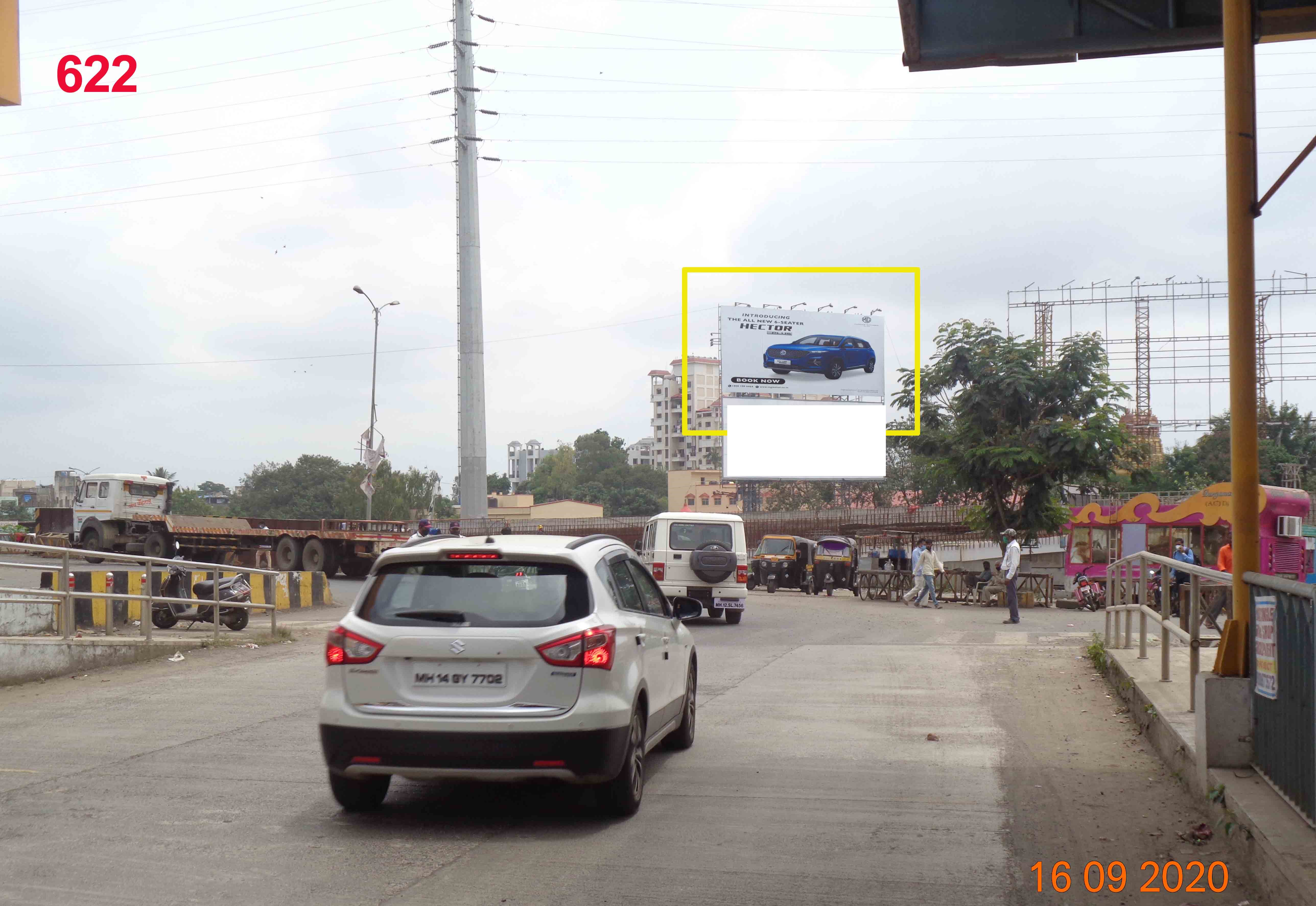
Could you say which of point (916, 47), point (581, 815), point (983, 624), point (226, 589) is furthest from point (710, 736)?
point (983, 624)

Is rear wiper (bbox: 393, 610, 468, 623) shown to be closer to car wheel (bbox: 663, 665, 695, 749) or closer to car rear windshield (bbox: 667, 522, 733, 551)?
car wheel (bbox: 663, 665, 695, 749)

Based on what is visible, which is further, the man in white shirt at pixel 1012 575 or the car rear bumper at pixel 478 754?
the man in white shirt at pixel 1012 575

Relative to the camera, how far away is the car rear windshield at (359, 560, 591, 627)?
629 cm

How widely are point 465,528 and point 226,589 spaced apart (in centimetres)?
2252

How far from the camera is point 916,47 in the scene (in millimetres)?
9891

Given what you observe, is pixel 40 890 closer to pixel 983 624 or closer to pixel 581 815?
pixel 581 815

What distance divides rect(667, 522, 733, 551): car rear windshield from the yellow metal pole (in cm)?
1442

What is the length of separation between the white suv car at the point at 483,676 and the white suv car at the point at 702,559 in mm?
13894

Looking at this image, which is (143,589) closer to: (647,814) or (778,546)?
(647,814)

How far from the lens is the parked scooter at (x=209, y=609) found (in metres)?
17.5

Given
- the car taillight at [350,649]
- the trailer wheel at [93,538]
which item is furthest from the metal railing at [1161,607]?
the trailer wheel at [93,538]

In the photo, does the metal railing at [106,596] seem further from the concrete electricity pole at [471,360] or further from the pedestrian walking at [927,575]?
the concrete electricity pole at [471,360]

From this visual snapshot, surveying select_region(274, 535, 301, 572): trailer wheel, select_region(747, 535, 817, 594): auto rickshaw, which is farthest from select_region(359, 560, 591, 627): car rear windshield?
select_region(274, 535, 301, 572): trailer wheel

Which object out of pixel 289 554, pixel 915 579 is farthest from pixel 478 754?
pixel 289 554
